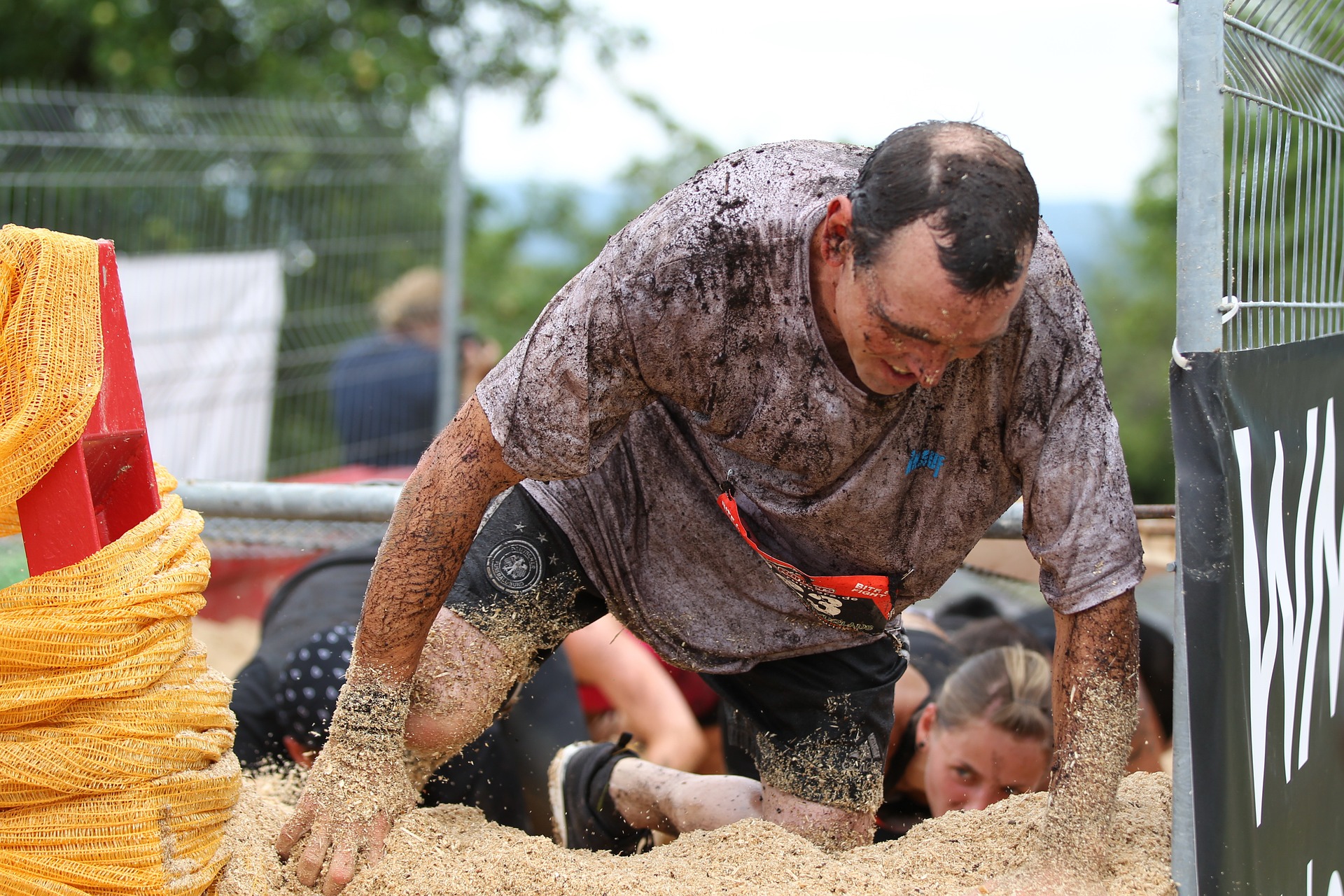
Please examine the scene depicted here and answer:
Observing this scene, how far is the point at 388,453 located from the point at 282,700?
3358 mm

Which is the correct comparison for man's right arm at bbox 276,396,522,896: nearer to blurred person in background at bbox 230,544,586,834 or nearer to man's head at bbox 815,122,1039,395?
man's head at bbox 815,122,1039,395

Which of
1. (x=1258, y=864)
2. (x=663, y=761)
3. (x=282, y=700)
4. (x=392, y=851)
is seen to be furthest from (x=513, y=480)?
(x=663, y=761)

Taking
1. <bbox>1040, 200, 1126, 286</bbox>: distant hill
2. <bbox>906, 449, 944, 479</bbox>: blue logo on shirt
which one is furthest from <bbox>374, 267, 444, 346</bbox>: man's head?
<bbox>1040, 200, 1126, 286</bbox>: distant hill

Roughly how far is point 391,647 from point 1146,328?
14975 millimetres

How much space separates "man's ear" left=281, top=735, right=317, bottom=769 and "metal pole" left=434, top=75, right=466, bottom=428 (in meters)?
3.26

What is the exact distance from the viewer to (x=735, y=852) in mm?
2154

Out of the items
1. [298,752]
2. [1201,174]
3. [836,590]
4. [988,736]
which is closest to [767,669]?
[836,590]

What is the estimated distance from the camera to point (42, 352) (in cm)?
186

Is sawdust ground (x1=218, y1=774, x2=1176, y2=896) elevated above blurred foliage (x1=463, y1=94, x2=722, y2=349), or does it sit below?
below

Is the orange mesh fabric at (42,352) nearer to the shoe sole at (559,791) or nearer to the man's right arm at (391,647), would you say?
the man's right arm at (391,647)

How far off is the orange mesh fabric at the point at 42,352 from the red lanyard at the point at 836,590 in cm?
109

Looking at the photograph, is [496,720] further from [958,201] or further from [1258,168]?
[1258,168]

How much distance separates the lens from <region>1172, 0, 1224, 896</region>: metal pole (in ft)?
5.71

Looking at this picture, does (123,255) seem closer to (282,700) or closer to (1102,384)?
(282,700)
